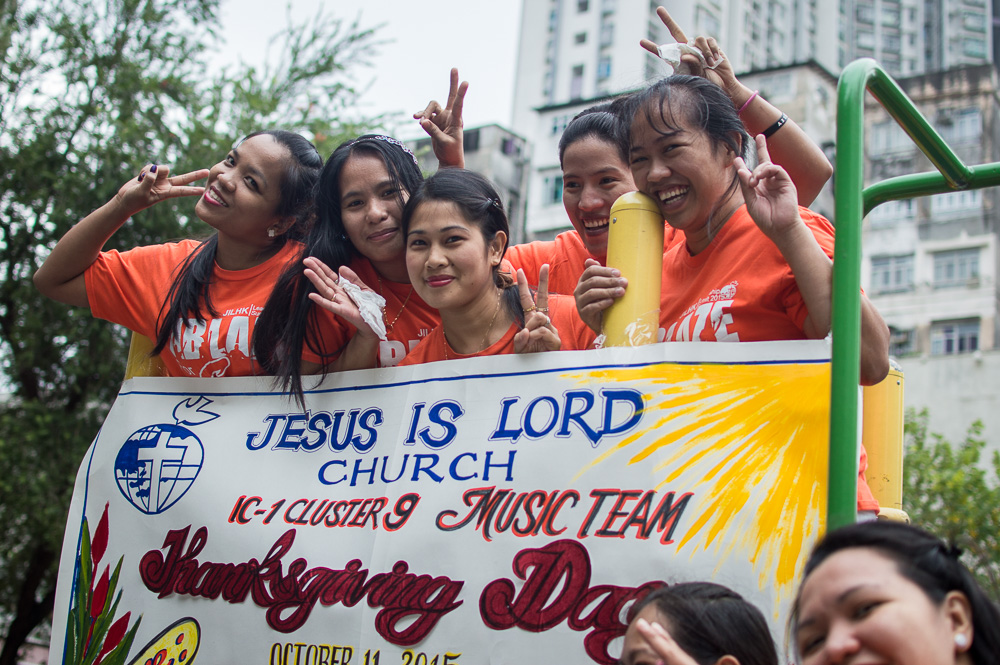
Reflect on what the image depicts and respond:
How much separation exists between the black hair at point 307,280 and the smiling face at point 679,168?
0.84 m

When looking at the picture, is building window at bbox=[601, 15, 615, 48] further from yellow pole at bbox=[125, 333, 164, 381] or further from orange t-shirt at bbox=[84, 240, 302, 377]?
yellow pole at bbox=[125, 333, 164, 381]

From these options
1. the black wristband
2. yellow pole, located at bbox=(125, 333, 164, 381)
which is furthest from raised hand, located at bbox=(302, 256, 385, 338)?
the black wristband

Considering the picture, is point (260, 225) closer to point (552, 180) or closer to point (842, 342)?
point (842, 342)

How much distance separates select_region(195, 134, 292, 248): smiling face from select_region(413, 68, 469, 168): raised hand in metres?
0.50

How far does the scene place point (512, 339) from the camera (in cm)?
256

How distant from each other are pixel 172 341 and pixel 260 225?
0.47 metres

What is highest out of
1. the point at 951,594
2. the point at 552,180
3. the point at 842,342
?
the point at 552,180

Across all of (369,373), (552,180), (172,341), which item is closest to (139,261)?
(172,341)

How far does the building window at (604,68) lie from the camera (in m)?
40.7

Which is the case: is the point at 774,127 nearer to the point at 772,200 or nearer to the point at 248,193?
the point at 772,200

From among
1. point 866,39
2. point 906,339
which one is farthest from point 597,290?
Result: point 866,39

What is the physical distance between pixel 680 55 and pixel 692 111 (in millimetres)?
292

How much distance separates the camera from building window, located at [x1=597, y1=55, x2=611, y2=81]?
40688 mm

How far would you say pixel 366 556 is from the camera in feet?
7.48
